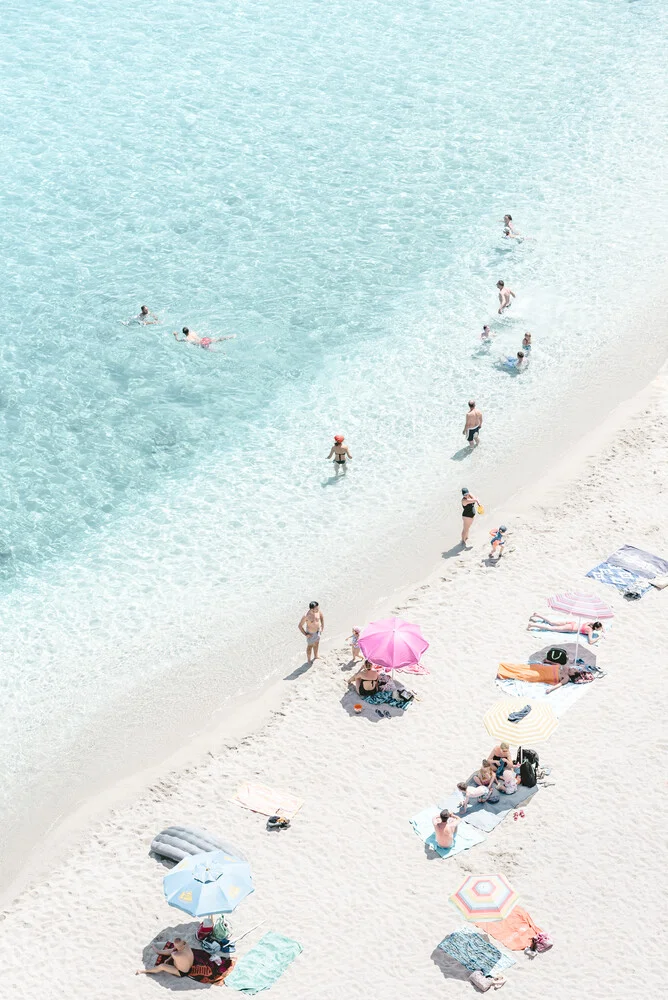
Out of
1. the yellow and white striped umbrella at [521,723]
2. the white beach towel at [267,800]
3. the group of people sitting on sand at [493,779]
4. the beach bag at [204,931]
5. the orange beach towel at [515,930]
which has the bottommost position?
the beach bag at [204,931]

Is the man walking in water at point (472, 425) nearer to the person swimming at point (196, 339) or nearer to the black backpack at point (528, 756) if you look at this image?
the person swimming at point (196, 339)

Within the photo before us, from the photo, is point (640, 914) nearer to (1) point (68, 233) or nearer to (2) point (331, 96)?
(1) point (68, 233)

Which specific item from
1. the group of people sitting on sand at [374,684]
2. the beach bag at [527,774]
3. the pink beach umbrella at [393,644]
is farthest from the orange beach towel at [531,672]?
the beach bag at [527,774]

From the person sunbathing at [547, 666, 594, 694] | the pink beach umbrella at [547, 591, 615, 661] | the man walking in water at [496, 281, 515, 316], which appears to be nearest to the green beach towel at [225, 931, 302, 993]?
the person sunbathing at [547, 666, 594, 694]

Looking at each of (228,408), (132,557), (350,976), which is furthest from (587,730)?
(228,408)

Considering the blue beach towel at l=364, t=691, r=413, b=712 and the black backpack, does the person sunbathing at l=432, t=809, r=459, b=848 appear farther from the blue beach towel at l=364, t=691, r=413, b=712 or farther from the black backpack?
the blue beach towel at l=364, t=691, r=413, b=712

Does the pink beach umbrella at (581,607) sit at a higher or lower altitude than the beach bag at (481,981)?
higher
